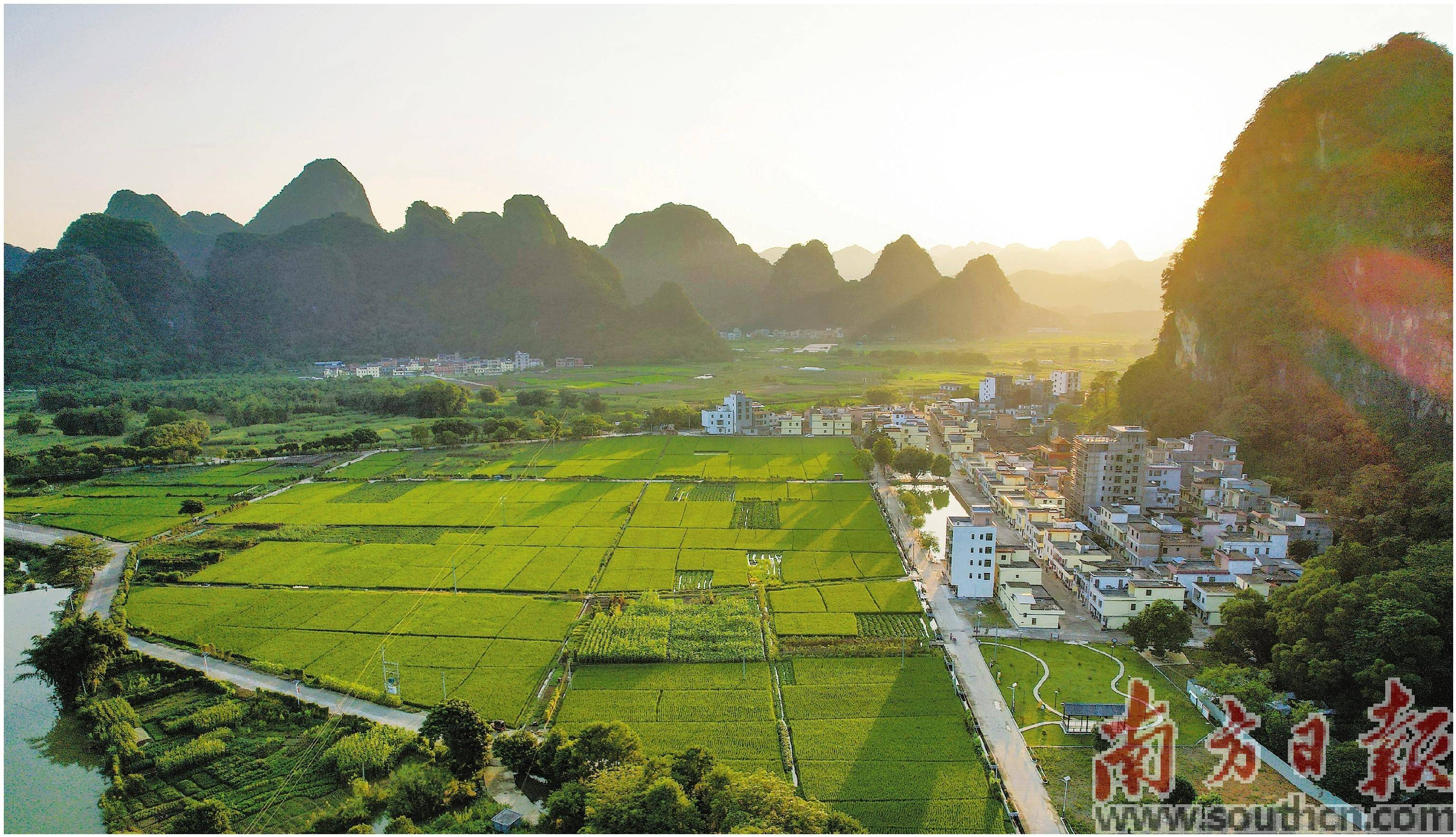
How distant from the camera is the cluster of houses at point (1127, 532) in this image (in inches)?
590

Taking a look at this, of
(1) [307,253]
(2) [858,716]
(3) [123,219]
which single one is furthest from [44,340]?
(2) [858,716]

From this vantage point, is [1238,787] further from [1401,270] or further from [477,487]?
[477,487]

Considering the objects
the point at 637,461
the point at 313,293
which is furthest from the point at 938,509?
the point at 313,293

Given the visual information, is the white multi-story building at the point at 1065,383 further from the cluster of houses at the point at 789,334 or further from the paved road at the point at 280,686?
the cluster of houses at the point at 789,334

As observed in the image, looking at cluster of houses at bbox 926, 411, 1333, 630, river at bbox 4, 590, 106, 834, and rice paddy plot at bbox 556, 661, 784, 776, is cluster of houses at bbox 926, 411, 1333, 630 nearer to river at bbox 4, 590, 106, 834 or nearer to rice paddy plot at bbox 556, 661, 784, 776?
rice paddy plot at bbox 556, 661, 784, 776

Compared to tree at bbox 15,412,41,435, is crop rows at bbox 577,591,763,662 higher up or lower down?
lower down

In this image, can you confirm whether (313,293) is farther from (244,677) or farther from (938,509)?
(938,509)

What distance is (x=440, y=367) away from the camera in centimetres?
5438

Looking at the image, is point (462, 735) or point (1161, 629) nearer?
point (462, 735)

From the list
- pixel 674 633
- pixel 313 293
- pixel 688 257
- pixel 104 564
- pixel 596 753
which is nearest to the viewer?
pixel 596 753

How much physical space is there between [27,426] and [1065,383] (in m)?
51.8

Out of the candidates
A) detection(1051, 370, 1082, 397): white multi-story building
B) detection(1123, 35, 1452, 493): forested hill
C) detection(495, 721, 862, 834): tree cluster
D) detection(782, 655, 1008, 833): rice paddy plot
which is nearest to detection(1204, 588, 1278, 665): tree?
detection(782, 655, 1008, 833): rice paddy plot

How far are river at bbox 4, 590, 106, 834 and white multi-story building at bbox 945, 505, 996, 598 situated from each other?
14667mm

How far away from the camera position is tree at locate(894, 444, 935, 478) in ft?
81.7
